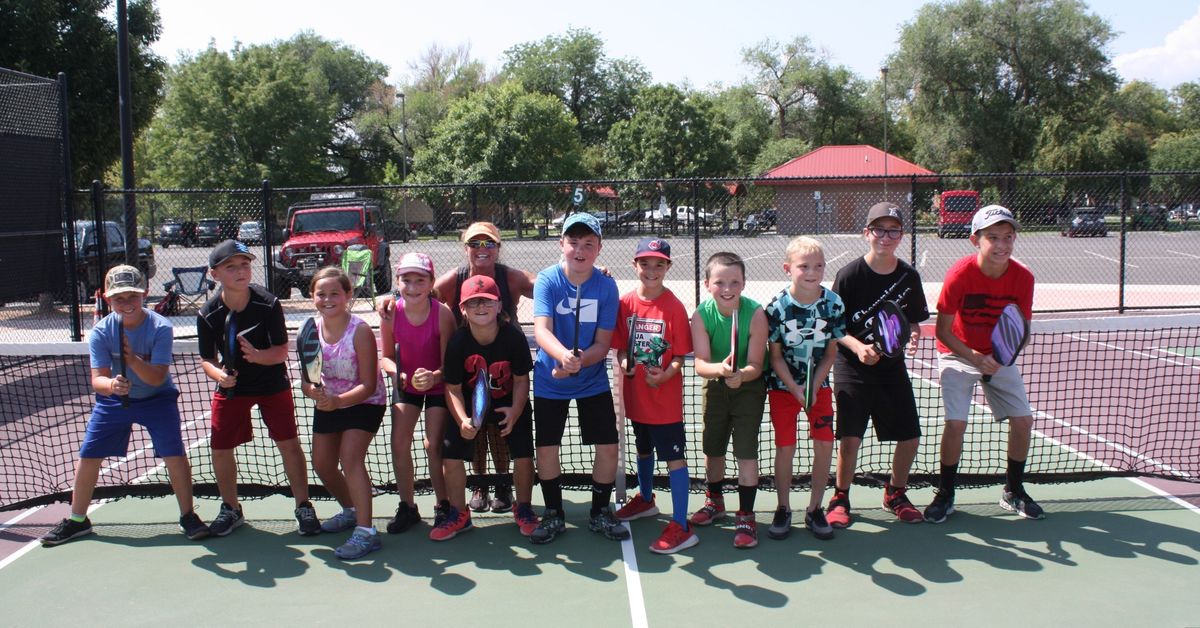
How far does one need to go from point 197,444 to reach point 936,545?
221 inches

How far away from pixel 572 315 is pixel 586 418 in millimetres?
582

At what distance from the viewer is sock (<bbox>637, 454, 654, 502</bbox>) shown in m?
4.88

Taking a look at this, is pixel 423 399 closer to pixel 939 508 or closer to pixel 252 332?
pixel 252 332

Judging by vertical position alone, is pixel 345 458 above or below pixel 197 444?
above

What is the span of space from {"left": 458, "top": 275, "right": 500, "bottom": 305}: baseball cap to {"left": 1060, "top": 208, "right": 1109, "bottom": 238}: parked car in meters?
20.0

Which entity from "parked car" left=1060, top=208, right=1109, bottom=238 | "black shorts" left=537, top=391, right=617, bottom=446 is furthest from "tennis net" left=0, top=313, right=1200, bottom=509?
"parked car" left=1060, top=208, right=1109, bottom=238

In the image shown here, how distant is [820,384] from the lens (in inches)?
178

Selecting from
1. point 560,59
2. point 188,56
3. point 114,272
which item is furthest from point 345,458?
point 560,59

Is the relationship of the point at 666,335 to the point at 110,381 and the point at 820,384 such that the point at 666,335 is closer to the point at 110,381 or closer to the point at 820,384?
the point at 820,384

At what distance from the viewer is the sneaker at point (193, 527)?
15.9ft

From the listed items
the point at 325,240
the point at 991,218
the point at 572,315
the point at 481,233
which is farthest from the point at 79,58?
the point at 991,218

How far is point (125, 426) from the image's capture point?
4.77 m

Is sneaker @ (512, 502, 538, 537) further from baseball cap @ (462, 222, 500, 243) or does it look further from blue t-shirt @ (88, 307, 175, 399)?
blue t-shirt @ (88, 307, 175, 399)

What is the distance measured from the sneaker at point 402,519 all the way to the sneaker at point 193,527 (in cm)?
106
